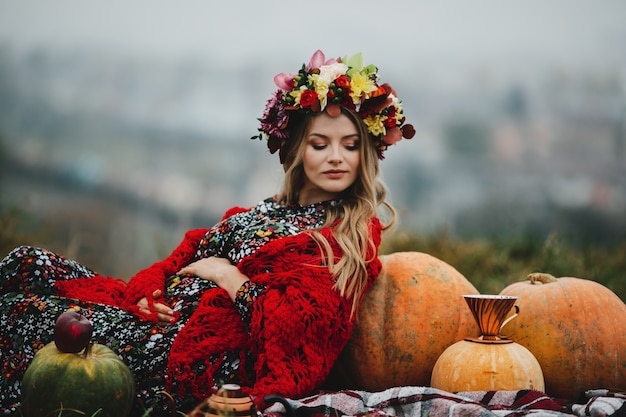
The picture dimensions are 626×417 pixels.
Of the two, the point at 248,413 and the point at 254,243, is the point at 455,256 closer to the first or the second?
the point at 254,243

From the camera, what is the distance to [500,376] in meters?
3.38

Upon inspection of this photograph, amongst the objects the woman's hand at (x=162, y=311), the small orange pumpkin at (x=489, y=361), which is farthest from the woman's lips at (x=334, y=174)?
the woman's hand at (x=162, y=311)

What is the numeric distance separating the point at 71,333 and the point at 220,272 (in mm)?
1113

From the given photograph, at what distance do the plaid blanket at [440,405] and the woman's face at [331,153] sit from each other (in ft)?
4.41

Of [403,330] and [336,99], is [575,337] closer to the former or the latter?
[403,330]

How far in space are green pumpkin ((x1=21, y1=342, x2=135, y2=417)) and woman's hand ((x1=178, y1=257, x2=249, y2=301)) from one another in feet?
3.03

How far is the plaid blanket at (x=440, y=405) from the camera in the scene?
9.73 ft

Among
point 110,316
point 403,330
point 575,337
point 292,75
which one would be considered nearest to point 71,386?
point 110,316

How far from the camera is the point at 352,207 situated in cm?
407

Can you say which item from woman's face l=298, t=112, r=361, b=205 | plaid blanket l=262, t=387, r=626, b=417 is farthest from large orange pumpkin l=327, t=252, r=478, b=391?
woman's face l=298, t=112, r=361, b=205

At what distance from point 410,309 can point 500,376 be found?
702 millimetres

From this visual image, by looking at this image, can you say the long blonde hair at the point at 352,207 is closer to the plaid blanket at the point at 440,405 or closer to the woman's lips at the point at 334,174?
the woman's lips at the point at 334,174

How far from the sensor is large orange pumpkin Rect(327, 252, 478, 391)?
152 inches

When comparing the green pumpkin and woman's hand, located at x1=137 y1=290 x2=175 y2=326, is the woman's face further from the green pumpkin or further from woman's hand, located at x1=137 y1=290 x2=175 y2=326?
the green pumpkin
